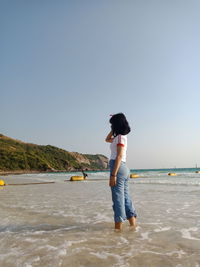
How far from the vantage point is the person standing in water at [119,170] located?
16.0 ft

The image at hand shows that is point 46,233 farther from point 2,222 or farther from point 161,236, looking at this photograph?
point 161,236

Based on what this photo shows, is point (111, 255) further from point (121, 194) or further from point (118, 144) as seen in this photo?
point (118, 144)

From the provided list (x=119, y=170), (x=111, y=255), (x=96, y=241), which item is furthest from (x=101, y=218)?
(x=111, y=255)

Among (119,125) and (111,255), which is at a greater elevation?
(119,125)

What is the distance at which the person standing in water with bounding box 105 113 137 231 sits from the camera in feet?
16.0

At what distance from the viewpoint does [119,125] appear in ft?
16.5

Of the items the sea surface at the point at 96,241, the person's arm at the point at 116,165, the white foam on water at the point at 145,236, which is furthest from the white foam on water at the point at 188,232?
the person's arm at the point at 116,165

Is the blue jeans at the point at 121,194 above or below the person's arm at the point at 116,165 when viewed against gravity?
below

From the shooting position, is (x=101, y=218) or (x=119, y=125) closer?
(x=119, y=125)

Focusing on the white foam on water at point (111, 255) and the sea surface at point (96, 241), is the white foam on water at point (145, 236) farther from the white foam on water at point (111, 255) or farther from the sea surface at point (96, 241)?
the white foam on water at point (111, 255)

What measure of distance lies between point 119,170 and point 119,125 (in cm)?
94

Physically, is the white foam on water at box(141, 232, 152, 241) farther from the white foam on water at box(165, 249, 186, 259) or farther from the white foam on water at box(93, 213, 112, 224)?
the white foam on water at box(93, 213, 112, 224)

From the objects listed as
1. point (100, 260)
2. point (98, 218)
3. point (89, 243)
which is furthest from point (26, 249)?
point (98, 218)

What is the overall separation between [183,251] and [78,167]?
16835cm
